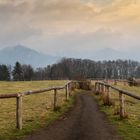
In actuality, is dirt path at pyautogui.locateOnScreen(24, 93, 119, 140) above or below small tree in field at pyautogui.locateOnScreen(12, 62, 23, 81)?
below

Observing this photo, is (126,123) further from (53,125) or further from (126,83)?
(126,83)

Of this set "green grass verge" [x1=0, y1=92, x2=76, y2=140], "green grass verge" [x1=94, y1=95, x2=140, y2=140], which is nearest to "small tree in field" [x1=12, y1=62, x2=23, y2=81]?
"green grass verge" [x1=0, y1=92, x2=76, y2=140]

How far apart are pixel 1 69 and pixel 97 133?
165560 millimetres

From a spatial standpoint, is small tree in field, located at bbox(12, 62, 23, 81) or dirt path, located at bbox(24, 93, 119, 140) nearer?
dirt path, located at bbox(24, 93, 119, 140)

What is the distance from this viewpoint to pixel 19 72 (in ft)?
559

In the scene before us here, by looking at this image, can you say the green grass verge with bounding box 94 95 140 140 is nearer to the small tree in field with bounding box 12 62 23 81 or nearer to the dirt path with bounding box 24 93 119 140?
the dirt path with bounding box 24 93 119 140

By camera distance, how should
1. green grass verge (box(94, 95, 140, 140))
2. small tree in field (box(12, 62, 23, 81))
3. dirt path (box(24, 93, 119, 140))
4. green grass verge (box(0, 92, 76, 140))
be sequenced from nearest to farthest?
dirt path (box(24, 93, 119, 140)), green grass verge (box(0, 92, 76, 140)), green grass verge (box(94, 95, 140, 140)), small tree in field (box(12, 62, 23, 81))

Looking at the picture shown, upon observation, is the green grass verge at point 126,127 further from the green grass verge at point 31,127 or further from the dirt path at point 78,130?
the green grass verge at point 31,127

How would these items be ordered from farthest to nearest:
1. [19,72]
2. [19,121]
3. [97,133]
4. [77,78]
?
[19,72] < [77,78] < [19,121] < [97,133]

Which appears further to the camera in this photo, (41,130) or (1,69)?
(1,69)

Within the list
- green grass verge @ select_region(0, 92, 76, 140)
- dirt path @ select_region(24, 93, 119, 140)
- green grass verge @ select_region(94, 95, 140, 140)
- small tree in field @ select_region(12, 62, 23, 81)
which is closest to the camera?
dirt path @ select_region(24, 93, 119, 140)

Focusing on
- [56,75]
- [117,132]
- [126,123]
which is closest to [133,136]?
[117,132]

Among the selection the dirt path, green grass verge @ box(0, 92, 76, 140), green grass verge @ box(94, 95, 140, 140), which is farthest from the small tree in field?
the dirt path

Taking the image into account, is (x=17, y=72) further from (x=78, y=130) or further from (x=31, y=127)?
(x=78, y=130)
